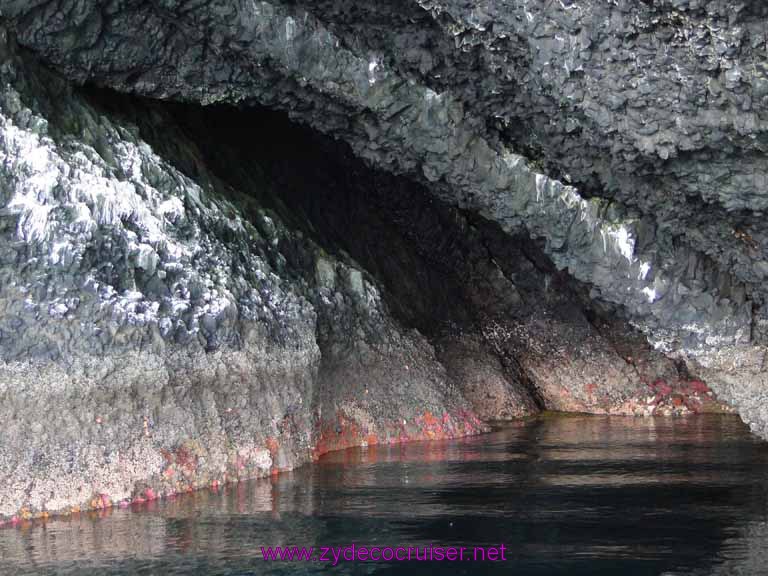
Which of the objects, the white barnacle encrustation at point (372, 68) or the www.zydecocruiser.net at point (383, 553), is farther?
the white barnacle encrustation at point (372, 68)

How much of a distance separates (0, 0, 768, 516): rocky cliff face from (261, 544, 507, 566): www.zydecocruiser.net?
3.30 meters

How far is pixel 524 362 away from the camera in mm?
22172

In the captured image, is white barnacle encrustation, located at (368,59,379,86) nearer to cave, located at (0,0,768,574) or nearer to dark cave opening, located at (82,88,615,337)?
cave, located at (0,0,768,574)

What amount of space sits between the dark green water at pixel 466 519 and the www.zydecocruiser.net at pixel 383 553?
95mm

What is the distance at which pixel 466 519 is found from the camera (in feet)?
34.4

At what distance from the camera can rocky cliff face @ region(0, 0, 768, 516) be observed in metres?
11.6

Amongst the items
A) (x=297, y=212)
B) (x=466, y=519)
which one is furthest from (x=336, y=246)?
(x=466, y=519)

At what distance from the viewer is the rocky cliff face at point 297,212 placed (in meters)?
11.6

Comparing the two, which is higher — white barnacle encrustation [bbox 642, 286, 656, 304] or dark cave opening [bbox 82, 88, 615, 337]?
dark cave opening [bbox 82, 88, 615, 337]

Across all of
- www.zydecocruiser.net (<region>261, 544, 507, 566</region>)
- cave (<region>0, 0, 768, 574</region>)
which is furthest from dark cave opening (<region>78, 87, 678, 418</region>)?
www.zydecocruiser.net (<region>261, 544, 507, 566</region>)

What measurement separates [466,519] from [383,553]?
4.95ft

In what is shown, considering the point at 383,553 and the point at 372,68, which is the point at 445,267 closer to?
the point at 372,68

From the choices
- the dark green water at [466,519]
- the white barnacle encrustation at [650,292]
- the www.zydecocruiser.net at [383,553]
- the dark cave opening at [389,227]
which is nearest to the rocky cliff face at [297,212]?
the white barnacle encrustation at [650,292]

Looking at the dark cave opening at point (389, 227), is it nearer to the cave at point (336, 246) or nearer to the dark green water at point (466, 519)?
the cave at point (336, 246)
